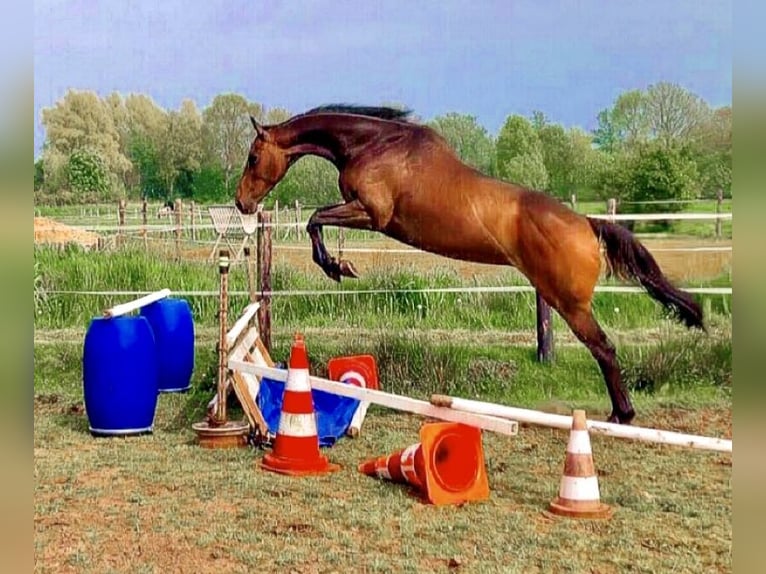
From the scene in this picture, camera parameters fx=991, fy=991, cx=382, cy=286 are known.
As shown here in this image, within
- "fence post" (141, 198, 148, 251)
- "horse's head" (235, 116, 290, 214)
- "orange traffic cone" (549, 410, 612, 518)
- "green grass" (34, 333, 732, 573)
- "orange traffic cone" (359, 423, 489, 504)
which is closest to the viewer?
"green grass" (34, 333, 732, 573)

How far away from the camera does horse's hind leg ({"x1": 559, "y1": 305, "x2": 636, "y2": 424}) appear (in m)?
5.75

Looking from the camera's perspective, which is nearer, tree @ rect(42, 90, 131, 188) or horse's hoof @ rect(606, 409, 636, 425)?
horse's hoof @ rect(606, 409, 636, 425)

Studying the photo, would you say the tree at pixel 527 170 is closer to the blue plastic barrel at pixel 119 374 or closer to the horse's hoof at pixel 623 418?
the horse's hoof at pixel 623 418

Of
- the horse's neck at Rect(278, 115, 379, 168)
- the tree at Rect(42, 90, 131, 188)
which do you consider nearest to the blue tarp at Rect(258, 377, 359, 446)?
the horse's neck at Rect(278, 115, 379, 168)

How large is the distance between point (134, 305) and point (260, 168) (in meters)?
1.17

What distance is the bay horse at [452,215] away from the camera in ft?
18.4

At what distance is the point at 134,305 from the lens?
6066 mm

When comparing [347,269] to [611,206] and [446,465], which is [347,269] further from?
[446,465]

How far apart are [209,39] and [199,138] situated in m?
0.70

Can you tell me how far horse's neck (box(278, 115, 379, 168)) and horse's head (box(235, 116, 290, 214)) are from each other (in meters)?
0.08

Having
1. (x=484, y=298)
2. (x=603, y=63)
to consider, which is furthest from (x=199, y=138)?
(x=603, y=63)

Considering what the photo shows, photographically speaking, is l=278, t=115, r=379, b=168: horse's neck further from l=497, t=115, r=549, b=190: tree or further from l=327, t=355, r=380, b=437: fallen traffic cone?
l=327, t=355, r=380, b=437: fallen traffic cone

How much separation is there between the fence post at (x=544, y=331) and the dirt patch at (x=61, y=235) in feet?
10.3
